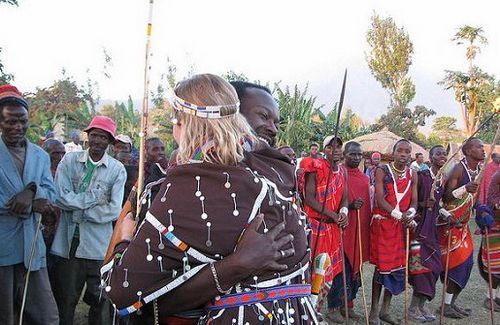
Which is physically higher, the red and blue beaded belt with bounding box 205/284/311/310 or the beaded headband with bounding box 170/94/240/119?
the beaded headband with bounding box 170/94/240/119

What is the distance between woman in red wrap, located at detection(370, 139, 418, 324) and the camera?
5.98m

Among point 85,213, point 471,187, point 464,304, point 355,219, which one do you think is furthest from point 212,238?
point 464,304

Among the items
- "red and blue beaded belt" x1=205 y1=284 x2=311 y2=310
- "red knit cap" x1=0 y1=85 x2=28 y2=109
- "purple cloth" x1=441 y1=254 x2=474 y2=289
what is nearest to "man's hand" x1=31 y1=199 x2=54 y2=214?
"red knit cap" x1=0 y1=85 x2=28 y2=109

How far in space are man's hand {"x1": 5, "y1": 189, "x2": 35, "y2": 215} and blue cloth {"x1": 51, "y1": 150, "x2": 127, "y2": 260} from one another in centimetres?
64

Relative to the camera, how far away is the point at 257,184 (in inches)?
68.4

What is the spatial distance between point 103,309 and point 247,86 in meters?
2.99

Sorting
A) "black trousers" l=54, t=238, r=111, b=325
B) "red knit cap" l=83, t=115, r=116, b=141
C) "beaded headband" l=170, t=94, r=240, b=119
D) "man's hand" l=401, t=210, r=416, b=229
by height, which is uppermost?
"beaded headband" l=170, t=94, r=240, b=119

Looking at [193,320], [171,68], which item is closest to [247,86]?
[193,320]

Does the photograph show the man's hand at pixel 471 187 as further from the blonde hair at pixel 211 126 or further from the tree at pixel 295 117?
the tree at pixel 295 117

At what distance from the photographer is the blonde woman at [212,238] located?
163 centimetres

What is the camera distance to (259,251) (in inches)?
65.4

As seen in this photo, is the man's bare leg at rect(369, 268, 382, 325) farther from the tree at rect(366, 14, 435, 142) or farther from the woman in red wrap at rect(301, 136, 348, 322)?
the tree at rect(366, 14, 435, 142)

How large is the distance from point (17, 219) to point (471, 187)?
5085mm

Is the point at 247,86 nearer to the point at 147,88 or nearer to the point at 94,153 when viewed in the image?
the point at 147,88
